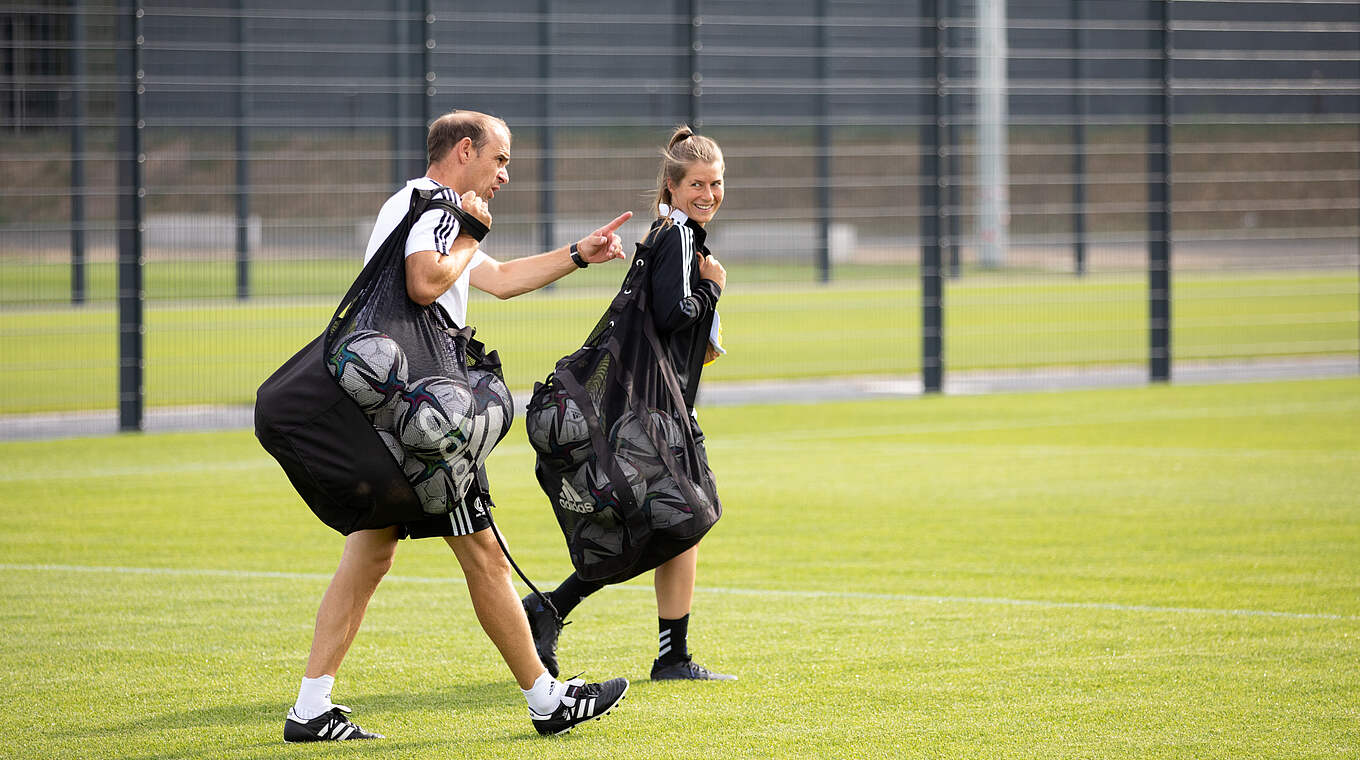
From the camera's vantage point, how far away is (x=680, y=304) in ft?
17.3

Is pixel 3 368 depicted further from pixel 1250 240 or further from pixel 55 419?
pixel 1250 240

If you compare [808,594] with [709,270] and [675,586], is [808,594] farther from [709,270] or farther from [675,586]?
[709,270]

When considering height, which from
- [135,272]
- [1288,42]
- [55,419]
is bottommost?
[55,419]

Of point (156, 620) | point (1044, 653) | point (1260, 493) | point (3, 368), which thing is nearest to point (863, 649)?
point (1044, 653)

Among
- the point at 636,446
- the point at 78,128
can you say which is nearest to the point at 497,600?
the point at 636,446

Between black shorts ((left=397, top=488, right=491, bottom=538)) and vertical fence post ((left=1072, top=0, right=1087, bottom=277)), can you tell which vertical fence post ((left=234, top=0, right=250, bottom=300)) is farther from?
black shorts ((left=397, top=488, right=491, bottom=538))

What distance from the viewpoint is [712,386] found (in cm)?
1605

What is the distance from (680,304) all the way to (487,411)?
81 cm

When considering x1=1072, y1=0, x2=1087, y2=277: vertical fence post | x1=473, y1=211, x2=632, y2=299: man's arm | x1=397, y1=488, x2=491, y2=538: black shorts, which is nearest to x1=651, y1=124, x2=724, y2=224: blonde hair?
x1=473, y1=211, x2=632, y2=299: man's arm

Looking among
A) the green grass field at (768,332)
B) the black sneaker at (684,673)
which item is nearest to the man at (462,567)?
the black sneaker at (684,673)

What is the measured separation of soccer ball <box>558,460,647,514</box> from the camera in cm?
513

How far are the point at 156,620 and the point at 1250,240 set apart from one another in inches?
598

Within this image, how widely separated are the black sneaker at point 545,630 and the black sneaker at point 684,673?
1.04 feet

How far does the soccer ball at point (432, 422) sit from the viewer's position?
179 inches
